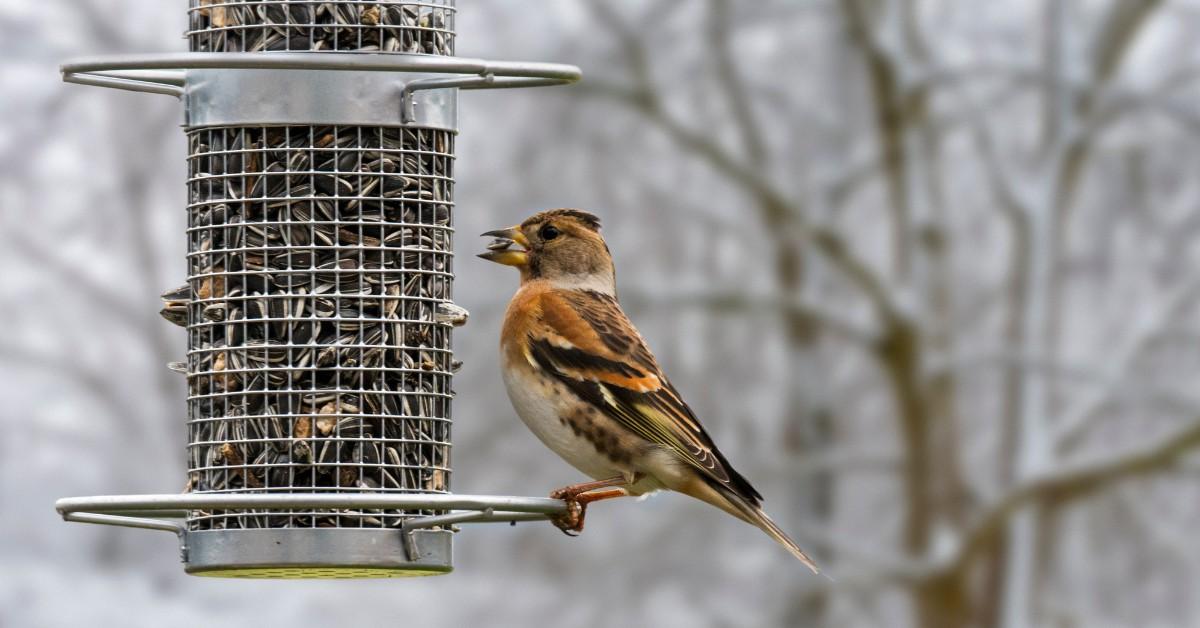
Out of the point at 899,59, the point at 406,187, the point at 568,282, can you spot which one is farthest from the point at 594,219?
the point at 899,59

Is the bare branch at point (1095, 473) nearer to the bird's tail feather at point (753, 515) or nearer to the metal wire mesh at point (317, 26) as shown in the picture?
the bird's tail feather at point (753, 515)

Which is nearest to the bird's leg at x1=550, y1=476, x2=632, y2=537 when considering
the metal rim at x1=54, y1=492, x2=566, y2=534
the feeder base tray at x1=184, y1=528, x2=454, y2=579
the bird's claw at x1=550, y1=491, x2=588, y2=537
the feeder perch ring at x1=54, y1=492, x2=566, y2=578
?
the bird's claw at x1=550, y1=491, x2=588, y2=537

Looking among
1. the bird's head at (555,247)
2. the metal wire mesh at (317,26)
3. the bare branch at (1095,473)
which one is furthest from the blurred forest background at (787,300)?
the metal wire mesh at (317,26)

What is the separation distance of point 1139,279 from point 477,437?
914 cm

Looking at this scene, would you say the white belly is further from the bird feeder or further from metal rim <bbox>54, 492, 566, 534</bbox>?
metal rim <bbox>54, 492, 566, 534</bbox>

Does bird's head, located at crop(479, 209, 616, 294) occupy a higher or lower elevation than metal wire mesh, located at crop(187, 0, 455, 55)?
lower

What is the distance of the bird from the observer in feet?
25.1

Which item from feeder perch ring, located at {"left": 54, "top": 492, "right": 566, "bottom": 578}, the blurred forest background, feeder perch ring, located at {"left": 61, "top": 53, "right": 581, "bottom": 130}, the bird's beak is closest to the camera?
feeder perch ring, located at {"left": 54, "top": 492, "right": 566, "bottom": 578}

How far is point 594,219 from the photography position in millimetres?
8469

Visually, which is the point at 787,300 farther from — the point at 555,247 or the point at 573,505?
the point at 573,505

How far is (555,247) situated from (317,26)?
1890mm

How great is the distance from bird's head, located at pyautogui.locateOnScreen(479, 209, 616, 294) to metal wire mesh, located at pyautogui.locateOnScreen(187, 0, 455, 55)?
1380 mm

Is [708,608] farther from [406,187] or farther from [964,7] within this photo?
[406,187]

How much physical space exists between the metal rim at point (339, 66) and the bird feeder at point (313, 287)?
0.03 metres
